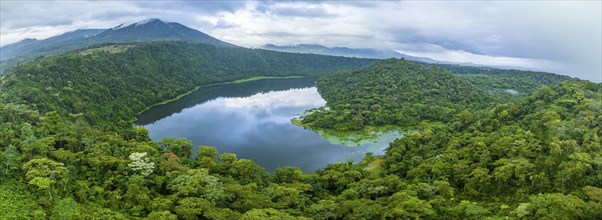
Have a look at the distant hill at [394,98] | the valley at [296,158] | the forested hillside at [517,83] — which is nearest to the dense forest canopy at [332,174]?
the valley at [296,158]

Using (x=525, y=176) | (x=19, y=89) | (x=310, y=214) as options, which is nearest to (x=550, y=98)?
(x=525, y=176)

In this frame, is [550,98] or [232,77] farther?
[232,77]

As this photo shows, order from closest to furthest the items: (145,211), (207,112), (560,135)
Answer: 1. (145,211)
2. (560,135)
3. (207,112)

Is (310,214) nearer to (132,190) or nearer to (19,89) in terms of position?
(132,190)

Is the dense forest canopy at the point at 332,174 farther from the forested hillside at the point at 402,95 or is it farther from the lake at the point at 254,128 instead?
the forested hillside at the point at 402,95

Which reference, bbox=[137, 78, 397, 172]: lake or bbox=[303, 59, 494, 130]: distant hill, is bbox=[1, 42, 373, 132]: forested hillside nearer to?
bbox=[137, 78, 397, 172]: lake

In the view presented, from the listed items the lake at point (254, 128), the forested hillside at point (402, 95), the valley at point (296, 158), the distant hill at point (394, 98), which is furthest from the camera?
the forested hillside at point (402, 95)

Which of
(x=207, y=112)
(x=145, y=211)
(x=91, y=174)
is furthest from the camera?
(x=207, y=112)
